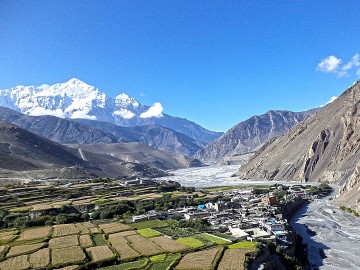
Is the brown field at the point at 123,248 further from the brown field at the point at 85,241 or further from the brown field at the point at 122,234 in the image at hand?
the brown field at the point at 85,241

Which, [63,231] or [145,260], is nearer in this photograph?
[145,260]

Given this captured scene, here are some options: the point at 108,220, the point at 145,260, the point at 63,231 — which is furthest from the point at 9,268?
the point at 108,220

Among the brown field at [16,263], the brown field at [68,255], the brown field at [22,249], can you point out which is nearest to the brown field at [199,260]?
the brown field at [68,255]

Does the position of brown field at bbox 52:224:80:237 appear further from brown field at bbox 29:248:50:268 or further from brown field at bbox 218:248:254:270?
brown field at bbox 218:248:254:270

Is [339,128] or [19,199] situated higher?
[339,128]

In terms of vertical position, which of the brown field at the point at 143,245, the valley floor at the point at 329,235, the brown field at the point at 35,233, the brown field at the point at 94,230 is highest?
the brown field at the point at 94,230

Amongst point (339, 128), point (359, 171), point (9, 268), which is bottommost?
point (9, 268)

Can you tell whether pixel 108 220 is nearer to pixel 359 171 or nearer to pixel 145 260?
pixel 145 260
